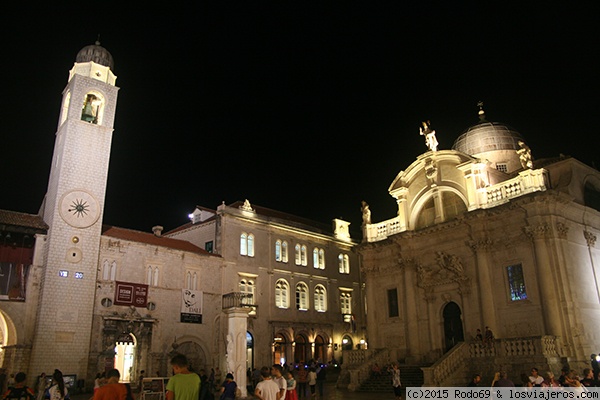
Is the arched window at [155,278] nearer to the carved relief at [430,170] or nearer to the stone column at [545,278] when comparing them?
the carved relief at [430,170]

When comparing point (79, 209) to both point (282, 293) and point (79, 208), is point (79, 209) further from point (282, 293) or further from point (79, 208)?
point (282, 293)

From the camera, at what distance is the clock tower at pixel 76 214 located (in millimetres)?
26625

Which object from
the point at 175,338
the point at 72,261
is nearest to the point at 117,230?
the point at 72,261

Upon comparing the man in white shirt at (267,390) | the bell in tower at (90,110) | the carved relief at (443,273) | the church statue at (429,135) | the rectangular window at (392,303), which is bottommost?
the man in white shirt at (267,390)

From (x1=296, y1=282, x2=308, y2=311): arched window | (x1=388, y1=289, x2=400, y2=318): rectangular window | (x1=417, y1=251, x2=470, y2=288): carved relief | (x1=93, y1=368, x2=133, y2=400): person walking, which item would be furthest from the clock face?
(x1=93, y1=368, x2=133, y2=400): person walking

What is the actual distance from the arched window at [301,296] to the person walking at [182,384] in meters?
34.6

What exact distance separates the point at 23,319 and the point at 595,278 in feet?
99.8

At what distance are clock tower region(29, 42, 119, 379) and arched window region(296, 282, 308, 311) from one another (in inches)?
714

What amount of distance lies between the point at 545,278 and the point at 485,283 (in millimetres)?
3276

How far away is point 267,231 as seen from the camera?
133 ft

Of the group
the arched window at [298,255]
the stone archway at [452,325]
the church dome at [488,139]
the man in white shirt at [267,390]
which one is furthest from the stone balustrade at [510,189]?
the man in white shirt at [267,390]

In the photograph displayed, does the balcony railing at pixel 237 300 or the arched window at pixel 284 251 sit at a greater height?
the arched window at pixel 284 251

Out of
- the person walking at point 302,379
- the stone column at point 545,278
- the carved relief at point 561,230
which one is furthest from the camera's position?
the carved relief at point 561,230

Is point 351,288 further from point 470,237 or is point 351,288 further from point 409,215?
point 470,237
